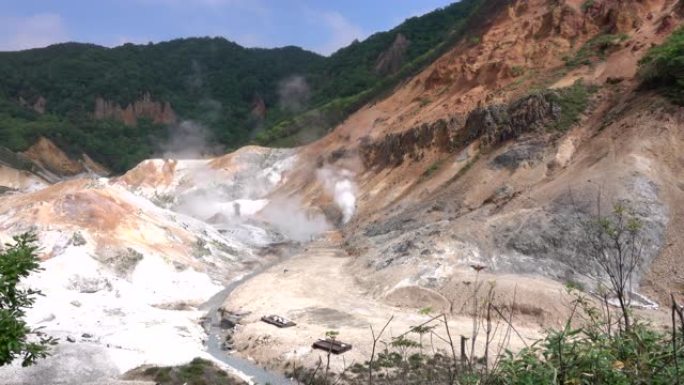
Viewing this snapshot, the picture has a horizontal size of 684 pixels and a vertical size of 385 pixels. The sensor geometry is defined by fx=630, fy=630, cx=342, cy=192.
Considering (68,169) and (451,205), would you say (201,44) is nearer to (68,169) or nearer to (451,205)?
(68,169)

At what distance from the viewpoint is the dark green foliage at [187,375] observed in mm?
20438

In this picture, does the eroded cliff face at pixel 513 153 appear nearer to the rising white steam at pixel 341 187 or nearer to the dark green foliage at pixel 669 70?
the rising white steam at pixel 341 187

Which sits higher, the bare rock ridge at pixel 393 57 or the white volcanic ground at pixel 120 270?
the bare rock ridge at pixel 393 57

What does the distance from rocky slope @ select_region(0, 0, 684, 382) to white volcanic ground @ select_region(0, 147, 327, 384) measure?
13 centimetres

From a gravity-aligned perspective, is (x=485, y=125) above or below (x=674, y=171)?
above

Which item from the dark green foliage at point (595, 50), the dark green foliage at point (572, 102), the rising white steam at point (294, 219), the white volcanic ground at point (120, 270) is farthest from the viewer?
the rising white steam at point (294, 219)

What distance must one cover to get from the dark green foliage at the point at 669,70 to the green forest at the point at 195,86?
140ft

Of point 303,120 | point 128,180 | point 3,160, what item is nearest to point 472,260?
point 128,180

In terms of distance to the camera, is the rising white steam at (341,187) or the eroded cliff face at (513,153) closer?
the eroded cliff face at (513,153)

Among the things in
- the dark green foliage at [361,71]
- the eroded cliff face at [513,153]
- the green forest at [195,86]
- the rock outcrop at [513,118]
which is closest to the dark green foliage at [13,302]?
the eroded cliff face at [513,153]

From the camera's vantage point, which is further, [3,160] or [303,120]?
[303,120]

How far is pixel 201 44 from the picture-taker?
6555 inches

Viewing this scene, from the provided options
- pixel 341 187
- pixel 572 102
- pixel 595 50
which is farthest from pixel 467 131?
pixel 341 187

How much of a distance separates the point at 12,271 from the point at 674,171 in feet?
99.6
